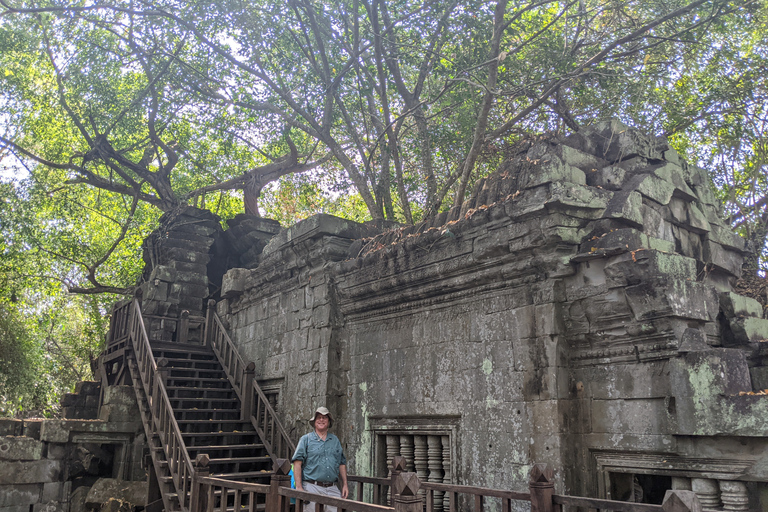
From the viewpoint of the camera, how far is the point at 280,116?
42.7ft

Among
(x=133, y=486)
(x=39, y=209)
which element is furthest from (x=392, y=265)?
(x=39, y=209)

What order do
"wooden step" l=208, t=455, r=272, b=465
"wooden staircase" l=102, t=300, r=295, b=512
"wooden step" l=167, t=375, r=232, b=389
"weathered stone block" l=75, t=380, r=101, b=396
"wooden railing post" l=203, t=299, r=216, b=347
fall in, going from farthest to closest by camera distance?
"weathered stone block" l=75, t=380, r=101, b=396 → "wooden railing post" l=203, t=299, r=216, b=347 → "wooden step" l=167, t=375, r=232, b=389 → "wooden step" l=208, t=455, r=272, b=465 → "wooden staircase" l=102, t=300, r=295, b=512

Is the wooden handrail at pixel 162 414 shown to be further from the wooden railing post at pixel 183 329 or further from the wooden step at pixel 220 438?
the wooden railing post at pixel 183 329

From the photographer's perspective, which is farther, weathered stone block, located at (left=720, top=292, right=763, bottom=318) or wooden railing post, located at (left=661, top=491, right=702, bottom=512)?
weathered stone block, located at (left=720, top=292, right=763, bottom=318)

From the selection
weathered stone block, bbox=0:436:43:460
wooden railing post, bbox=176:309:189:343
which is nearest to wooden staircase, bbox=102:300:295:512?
wooden railing post, bbox=176:309:189:343

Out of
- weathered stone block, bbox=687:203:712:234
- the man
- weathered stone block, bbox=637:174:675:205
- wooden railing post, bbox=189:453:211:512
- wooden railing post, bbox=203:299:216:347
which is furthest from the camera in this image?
wooden railing post, bbox=203:299:216:347

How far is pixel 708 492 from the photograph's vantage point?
4.32 metres

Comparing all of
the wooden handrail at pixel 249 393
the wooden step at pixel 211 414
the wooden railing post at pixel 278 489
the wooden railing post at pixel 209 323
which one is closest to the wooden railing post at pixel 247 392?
the wooden handrail at pixel 249 393

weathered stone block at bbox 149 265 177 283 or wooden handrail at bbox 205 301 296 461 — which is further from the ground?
weathered stone block at bbox 149 265 177 283

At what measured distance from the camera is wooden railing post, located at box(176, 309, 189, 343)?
12.7 m

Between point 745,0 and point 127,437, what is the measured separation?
438 inches

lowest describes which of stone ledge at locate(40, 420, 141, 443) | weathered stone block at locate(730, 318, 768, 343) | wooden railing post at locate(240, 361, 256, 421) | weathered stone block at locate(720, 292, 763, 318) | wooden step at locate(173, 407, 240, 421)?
stone ledge at locate(40, 420, 141, 443)

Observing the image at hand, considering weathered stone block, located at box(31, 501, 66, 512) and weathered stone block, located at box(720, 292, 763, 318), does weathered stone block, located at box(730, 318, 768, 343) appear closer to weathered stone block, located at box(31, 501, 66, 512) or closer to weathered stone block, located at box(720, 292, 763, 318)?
weathered stone block, located at box(720, 292, 763, 318)

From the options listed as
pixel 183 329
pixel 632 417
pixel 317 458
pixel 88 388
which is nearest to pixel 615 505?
pixel 632 417
